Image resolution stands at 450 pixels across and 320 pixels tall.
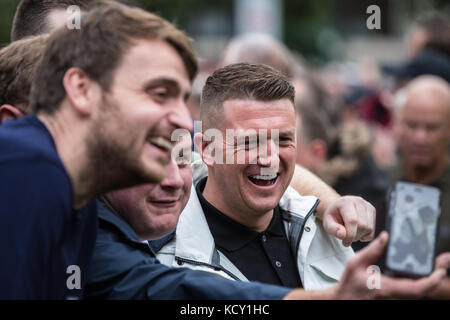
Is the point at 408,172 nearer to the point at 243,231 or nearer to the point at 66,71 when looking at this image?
the point at 243,231

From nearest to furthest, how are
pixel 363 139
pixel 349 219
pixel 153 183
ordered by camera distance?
pixel 153 183
pixel 349 219
pixel 363 139

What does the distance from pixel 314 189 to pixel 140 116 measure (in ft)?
5.29

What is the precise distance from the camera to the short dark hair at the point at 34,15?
159 inches

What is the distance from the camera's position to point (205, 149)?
3691 mm

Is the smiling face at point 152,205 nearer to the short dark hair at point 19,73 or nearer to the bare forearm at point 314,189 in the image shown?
the short dark hair at point 19,73

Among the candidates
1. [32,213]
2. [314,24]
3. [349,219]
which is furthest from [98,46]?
[314,24]

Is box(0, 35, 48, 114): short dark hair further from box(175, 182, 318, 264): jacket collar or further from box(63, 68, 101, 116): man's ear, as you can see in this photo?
box(175, 182, 318, 264): jacket collar

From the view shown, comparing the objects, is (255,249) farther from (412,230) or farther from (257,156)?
(412,230)

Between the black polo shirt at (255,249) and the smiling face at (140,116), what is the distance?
0.95 meters

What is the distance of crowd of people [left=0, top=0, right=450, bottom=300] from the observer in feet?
8.11

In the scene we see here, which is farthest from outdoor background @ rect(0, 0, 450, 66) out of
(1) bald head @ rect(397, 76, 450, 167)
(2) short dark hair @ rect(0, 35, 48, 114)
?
(2) short dark hair @ rect(0, 35, 48, 114)

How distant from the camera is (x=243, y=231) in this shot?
3.60 metres
